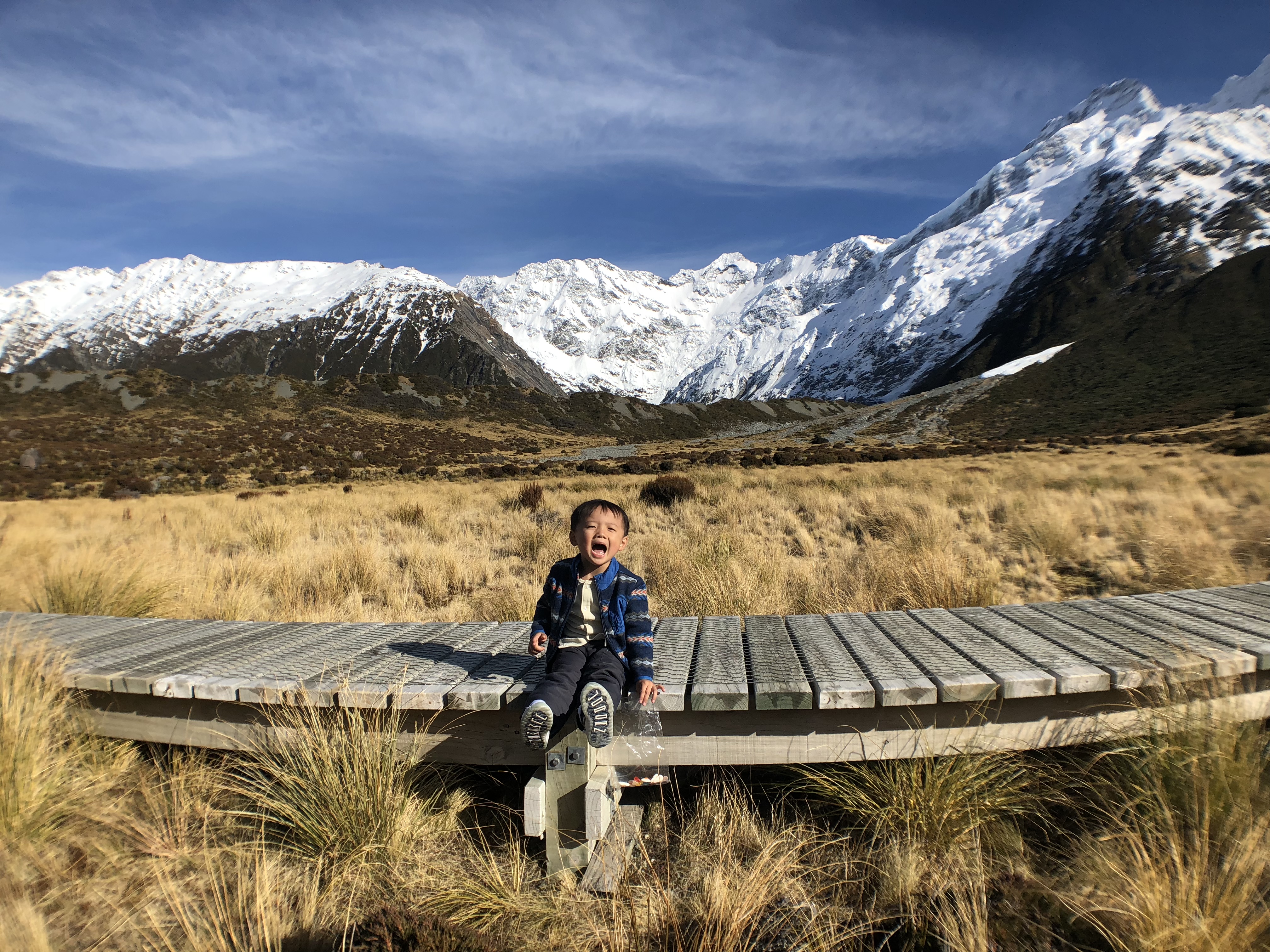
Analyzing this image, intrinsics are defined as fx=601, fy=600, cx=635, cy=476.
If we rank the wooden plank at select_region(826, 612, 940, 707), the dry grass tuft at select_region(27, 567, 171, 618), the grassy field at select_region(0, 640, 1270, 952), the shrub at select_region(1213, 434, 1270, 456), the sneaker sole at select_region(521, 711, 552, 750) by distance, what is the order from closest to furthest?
the grassy field at select_region(0, 640, 1270, 952)
the sneaker sole at select_region(521, 711, 552, 750)
the wooden plank at select_region(826, 612, 940, 707)
the dry grass tuft at select_region(27, 567, 171, 618)
the shrub at select_region(1213, 434, 1270, 456)

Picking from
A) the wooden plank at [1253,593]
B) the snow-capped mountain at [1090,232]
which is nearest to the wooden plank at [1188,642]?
the wooden plank at [1253,593]

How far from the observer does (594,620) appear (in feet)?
8.06

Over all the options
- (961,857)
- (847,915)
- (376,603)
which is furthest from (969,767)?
(376,603)

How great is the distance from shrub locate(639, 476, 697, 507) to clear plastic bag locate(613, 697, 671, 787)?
7700mm

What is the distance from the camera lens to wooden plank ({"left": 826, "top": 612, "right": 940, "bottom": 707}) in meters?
2.00

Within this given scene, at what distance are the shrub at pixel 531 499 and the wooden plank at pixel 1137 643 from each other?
7950mm

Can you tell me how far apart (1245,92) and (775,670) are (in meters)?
247

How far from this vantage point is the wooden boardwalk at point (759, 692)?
2021 mm

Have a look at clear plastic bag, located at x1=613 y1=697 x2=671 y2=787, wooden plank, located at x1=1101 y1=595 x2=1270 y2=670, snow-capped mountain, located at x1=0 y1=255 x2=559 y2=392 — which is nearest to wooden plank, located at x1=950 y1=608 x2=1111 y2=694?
wooden plank, located at x1=1101 y1=595 x2=1270 y2=670

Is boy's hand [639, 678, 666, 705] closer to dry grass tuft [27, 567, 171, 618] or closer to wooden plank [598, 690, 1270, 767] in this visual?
wooden plank [598, 690, 1270, 767]

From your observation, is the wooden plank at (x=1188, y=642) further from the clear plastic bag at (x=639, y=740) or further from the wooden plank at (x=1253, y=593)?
the clear plastic bag at (x=639, y=740)

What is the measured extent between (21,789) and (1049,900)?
349 centimetres

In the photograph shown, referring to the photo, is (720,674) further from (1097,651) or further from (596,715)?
(1097,651)

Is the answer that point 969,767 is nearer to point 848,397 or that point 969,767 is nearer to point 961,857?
point 961,857
